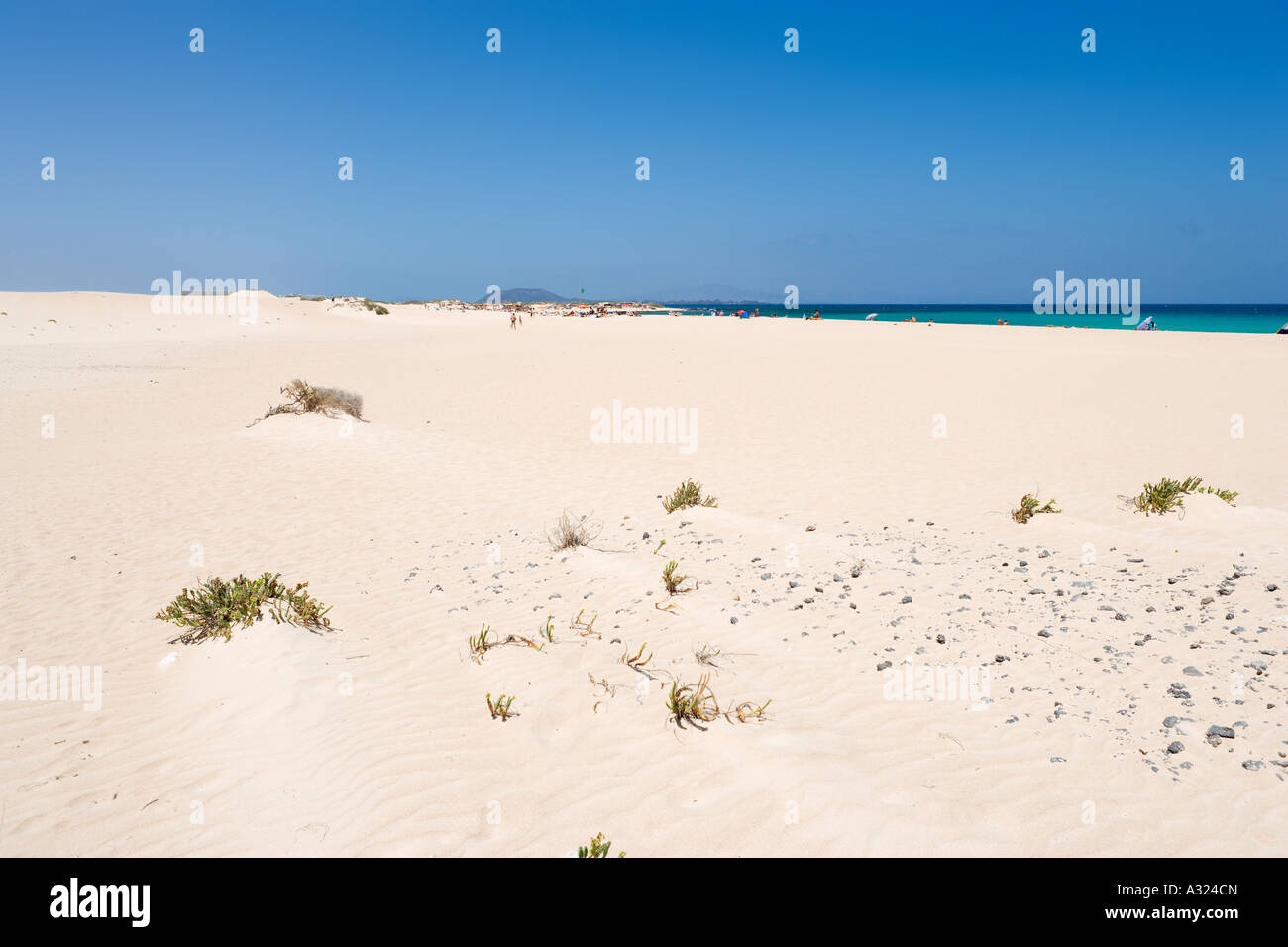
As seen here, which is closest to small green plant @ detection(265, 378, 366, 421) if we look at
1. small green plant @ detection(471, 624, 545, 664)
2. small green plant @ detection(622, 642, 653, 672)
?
small green plant @ detection(471, 624, 545, 664)

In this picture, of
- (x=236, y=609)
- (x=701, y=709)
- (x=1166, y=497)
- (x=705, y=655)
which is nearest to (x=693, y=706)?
(x=701, y=709)

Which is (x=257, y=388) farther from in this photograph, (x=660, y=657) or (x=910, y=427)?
(x=660, y=657)

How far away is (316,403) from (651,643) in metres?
11.8

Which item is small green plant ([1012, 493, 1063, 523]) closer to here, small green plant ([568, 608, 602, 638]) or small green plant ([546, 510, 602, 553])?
small green plant ([546, 510, 602, 553])

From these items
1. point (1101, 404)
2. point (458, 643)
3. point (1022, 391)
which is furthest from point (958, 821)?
Result: point (1022, 391)

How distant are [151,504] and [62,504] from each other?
127 centimetres

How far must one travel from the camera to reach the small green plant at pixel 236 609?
5.34 metres

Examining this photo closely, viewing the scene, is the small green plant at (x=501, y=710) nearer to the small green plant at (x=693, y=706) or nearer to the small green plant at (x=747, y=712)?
the small green plant at (x=693, y=706)

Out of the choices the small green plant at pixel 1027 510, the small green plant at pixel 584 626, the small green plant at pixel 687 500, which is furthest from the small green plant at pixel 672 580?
the small green plant at pixel 1027 510

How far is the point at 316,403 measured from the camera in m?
14.2

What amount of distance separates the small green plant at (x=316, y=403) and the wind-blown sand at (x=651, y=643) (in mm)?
891

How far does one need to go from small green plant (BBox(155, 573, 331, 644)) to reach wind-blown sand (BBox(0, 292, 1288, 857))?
0.22m

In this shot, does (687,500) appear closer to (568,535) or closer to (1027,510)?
(568,535)

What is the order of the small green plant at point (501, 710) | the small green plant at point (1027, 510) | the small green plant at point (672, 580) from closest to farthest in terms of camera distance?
the small green plant at point (501, 710), the small green plant at point (672, 580), the small green plant at point (1027, 510)
